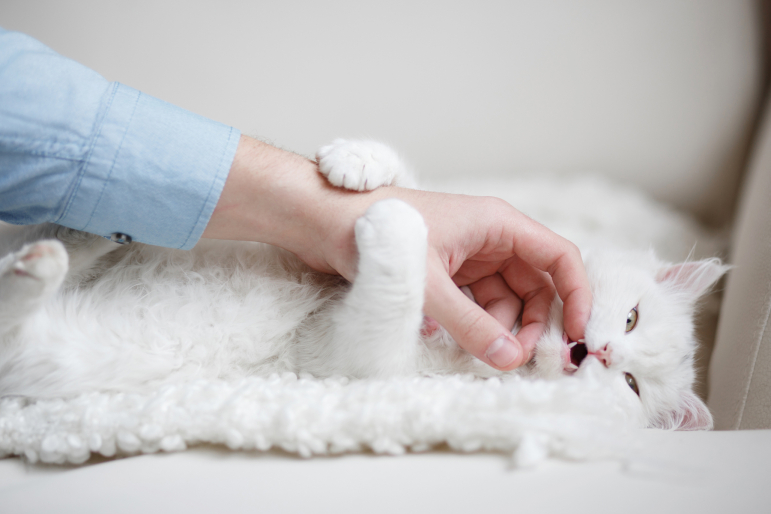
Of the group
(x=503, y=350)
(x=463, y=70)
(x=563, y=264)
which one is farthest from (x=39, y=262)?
(x=463, y=70)

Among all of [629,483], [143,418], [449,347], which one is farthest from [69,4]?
[629,483]

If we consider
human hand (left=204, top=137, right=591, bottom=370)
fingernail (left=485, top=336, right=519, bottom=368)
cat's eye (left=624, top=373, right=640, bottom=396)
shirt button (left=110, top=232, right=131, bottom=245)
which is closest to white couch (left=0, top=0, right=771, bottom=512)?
cat's eye (left=624, top=373, right=640, bottom=396)

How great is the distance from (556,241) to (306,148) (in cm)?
93

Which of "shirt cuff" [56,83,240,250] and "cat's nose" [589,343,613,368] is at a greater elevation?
"shirt cuff" [56,83,240,250]

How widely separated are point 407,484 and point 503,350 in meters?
0.31

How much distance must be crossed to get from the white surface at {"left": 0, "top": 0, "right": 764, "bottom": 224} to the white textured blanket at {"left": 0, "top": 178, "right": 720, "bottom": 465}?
96 cm

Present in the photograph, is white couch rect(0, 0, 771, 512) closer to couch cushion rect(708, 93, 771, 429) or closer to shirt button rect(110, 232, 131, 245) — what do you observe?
couch cushion rect(708, 93, 771, 429)

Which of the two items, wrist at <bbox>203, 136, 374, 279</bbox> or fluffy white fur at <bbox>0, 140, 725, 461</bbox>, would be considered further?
wrist at <bbox>203, 136, 374, 279</bbox>

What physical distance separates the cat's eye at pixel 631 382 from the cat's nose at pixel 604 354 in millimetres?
119

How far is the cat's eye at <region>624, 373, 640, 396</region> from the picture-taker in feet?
3.13

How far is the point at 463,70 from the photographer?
1.44 metres

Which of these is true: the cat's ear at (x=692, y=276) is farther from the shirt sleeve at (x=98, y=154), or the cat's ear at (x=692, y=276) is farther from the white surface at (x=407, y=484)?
the shirt sleeve at (x=98, y=154)

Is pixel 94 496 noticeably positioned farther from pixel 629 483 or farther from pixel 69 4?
pixel 69 4

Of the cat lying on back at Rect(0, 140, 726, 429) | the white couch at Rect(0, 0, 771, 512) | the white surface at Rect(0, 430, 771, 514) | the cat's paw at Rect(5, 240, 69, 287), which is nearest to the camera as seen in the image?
the white surface at Rect(0, 430, 771, 514)
